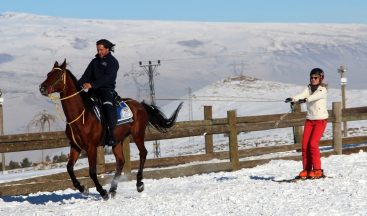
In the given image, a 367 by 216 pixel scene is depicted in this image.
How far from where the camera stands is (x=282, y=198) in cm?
938

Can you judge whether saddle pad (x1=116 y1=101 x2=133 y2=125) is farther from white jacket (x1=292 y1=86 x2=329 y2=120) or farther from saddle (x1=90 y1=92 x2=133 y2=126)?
white jacket (x1=292 y1=86 x2=329 y2=120)

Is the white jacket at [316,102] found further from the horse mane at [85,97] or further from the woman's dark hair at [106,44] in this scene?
the horse mane at [85,97]

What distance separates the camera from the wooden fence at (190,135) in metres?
12.7

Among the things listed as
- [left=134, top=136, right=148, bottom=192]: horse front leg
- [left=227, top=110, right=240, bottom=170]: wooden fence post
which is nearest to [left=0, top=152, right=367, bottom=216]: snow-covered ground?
[left=134, top=136, right=148, bottom=192]: horse front leg

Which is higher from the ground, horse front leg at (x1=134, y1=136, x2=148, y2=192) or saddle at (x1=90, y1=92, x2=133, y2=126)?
saddle at (x1=90, y1=92, x2=133, y2=126)

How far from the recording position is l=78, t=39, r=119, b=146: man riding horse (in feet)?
37.5

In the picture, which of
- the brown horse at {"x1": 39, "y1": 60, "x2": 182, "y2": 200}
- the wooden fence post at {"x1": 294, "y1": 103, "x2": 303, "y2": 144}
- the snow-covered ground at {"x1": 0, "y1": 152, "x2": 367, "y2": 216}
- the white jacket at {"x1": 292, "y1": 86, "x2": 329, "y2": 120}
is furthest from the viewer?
the wooden fence post at {"x1": 294, "y1": 103, "x2": 303, "y2": 144}

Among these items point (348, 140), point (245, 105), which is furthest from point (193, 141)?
point (348, 140)

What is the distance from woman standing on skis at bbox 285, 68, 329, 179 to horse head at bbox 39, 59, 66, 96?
3.86 m

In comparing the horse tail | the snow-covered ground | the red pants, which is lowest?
the snow-covered ground

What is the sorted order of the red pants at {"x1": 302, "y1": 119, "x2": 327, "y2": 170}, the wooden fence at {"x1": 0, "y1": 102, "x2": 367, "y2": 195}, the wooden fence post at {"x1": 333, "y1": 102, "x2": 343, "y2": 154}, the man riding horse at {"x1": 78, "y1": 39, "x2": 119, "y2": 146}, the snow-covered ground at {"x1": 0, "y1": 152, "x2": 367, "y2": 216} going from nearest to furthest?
the snow-covered ground at {"x1": 0, "y1": 152, "x2": 367, "y2": 216}, the red pants at {"x1": 302, "y1": 119, "x2": 327, "y2": 170}, the man riding horse at {"x1": 78, "y1": 39, "x2": 119, "y2": 146}, the wooden fence at {"x1": 0, "y1": 102, "x2": 367, "y2": 195}, the wooden fence post at {"x1": 333, "y1": 102, "x2": 343, "y2": 154}

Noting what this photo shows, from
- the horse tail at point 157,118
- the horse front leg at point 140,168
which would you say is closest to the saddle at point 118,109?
the horse front leg at point 140,168

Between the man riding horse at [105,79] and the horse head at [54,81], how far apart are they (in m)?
0.70

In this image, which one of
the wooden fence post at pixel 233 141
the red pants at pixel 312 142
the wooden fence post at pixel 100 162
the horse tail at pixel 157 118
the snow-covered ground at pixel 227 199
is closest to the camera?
the snow-covered ground at pixel 227 199
